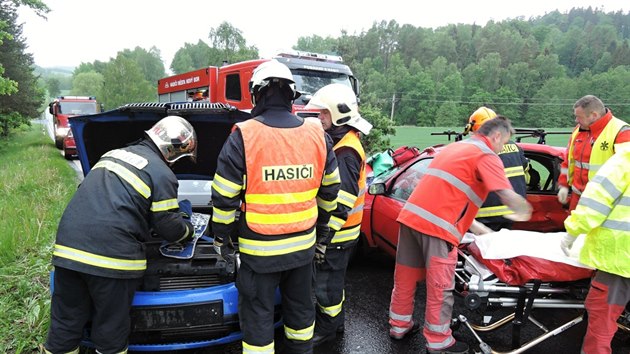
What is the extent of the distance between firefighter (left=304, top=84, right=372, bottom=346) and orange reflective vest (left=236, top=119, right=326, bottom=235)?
61 cm

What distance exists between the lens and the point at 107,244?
2.10 m

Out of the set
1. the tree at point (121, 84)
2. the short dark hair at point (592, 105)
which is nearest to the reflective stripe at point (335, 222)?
the short dark hair at point (592, 105)

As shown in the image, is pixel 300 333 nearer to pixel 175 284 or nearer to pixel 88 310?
pixel 175 284

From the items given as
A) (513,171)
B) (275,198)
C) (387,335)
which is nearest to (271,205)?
(275,198)

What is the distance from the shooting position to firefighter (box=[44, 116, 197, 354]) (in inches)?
82.4

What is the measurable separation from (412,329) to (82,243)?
246 cm

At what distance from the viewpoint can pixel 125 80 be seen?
45062 mm

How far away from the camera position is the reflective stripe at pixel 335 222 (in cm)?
272

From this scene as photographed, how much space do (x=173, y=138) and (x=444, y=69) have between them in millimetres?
66928

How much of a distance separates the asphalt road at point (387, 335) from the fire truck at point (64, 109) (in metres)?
15.6

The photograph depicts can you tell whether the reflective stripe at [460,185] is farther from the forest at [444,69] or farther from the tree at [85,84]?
the tree at [85,84]

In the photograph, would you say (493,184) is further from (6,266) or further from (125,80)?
(125,80)

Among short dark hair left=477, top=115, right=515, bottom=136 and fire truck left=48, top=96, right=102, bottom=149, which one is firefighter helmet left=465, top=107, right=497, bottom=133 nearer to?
short dark hair left=477, top=115, right=515, bottom=136

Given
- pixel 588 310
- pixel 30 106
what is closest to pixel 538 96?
pixel 30 106
